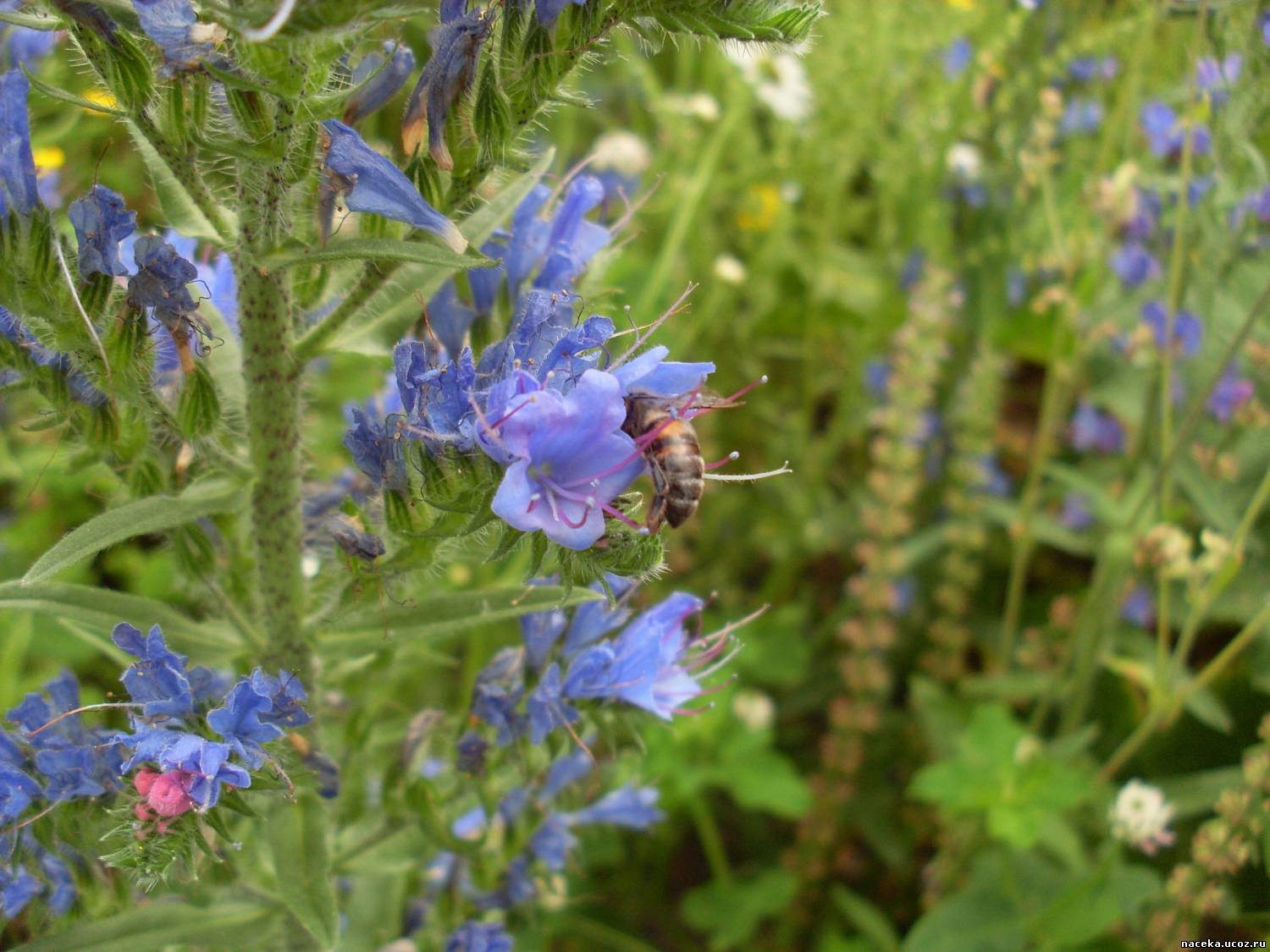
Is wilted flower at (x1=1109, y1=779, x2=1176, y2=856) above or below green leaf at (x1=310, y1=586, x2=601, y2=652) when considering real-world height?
below

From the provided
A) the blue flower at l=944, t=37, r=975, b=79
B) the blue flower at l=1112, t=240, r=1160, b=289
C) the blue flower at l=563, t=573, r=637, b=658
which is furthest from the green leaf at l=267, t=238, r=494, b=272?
the blue flower at l=944, t=37, r=975, b=79

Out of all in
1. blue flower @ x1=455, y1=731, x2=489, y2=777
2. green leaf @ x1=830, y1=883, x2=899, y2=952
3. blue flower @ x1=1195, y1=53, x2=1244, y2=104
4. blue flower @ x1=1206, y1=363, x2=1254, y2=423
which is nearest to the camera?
blue flower @ x1=455, y1=731, x2=489, y2=777

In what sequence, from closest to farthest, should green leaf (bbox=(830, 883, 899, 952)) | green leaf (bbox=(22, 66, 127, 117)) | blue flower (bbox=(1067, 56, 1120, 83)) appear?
green leaf (bbox=(22, 66, 127, 117))
green leaf (bbox=(830, 883, 899, 952))
blue flower (bbox=(1067, 56, 1120, 83))

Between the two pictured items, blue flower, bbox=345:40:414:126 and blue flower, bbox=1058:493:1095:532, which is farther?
blue flower, bbox=1058:493:1095:532

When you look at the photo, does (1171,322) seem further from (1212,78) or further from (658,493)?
(658,493)

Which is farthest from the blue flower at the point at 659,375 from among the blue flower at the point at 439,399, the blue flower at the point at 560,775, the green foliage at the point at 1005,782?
the green foliage at the point at 1005,782

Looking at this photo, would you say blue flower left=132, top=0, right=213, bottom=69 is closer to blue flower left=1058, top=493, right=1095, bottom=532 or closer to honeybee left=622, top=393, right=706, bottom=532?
honeybee left=622, top=393, right=706, bottom=532

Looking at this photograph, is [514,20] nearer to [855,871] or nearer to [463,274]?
[463,274]
